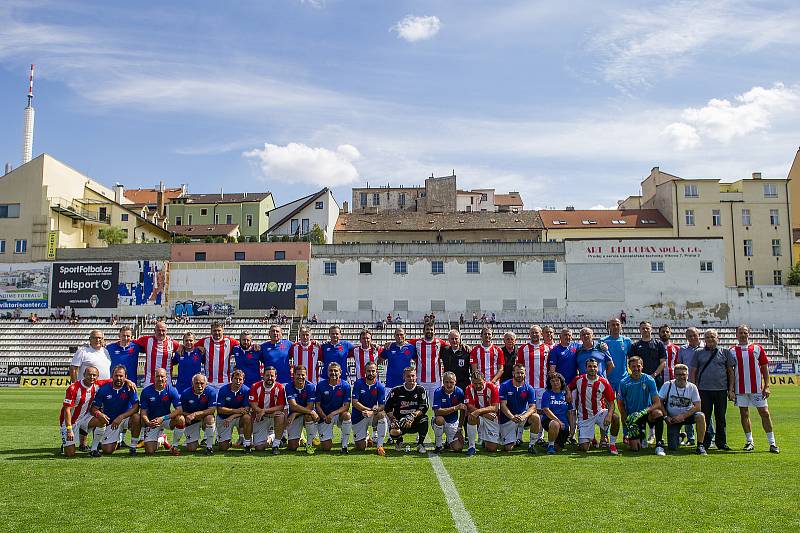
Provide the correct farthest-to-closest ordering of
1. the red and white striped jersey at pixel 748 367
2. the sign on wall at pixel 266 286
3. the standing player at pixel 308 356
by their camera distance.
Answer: the sign on wall at pixel 266 286 < the standing player at pixel 308 356 < the red and white striped jersey at pixel 748 367

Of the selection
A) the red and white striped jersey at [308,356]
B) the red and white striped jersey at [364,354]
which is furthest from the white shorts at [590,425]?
the red and white striped jersey at [308,356]

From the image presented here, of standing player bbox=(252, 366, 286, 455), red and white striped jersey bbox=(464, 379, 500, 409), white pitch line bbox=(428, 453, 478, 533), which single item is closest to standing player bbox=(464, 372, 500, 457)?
red and white striped jersey bbox=(464, 379, 500, 409)

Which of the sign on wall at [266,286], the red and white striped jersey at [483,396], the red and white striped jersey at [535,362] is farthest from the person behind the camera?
the sign on wall at [266,286]

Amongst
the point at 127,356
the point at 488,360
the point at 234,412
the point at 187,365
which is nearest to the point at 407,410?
the point at 488,360

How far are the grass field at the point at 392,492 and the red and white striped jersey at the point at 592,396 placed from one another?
0.79 m

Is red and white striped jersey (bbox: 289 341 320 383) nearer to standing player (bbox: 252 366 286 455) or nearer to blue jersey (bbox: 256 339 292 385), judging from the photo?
blue jersey (bbox: 256 339 292 385)

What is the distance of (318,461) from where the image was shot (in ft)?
31.4

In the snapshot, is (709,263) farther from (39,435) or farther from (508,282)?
(39,435)

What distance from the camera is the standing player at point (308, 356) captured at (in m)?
12.6

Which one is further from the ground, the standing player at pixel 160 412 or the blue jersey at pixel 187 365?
the blue jersey at pixel 187 365

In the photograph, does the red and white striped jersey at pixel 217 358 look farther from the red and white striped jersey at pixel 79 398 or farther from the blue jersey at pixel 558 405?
the blue jersey at pixel 558 405

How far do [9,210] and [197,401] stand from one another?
46.2 meters

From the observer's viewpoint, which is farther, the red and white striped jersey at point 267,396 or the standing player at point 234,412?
the red and white striped jersey at point 267,396

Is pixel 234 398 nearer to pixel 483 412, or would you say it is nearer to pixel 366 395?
pixel 366 395
